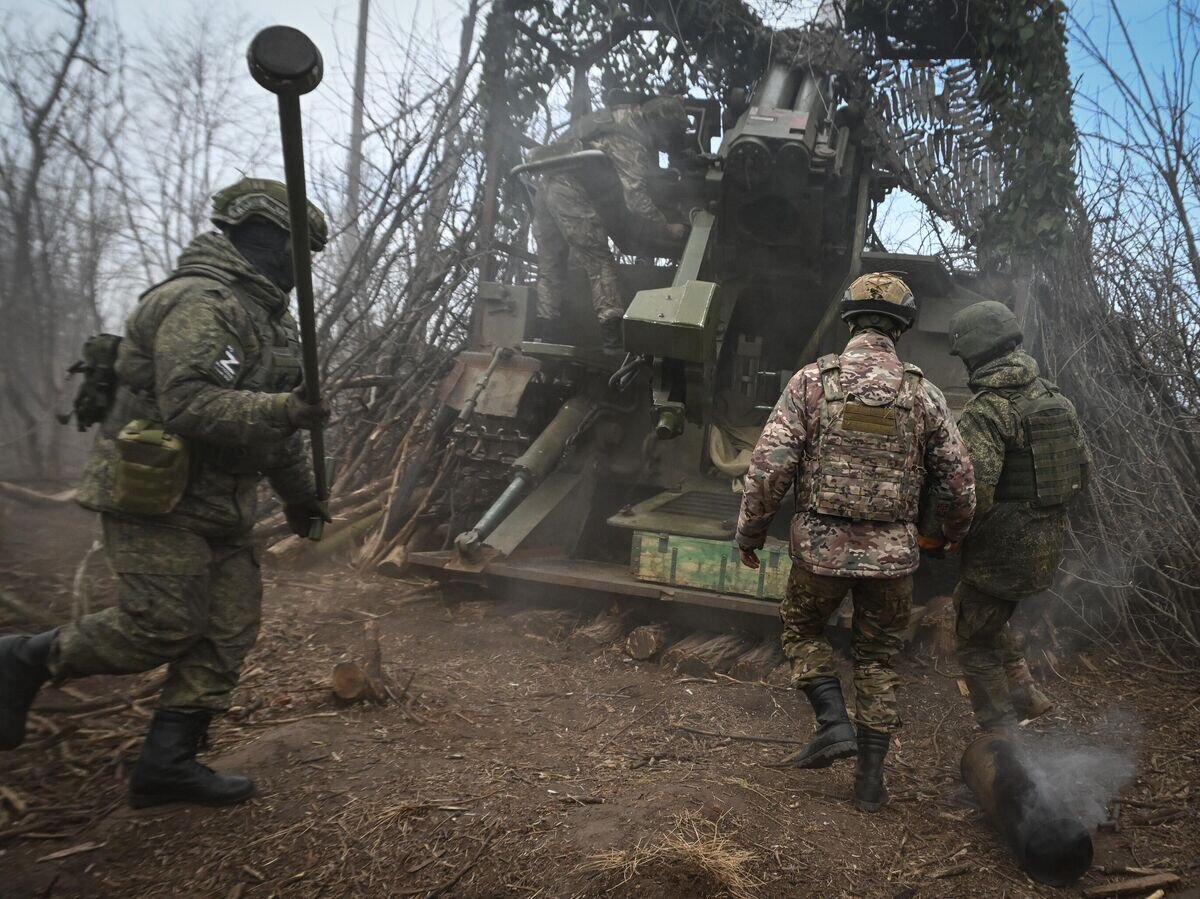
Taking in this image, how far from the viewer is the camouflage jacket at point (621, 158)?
235 inches

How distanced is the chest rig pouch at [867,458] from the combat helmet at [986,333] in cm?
73

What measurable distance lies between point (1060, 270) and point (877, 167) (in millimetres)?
1578

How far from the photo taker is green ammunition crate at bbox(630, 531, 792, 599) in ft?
16.0

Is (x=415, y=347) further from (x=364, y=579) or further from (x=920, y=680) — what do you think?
(x=920, y=680)

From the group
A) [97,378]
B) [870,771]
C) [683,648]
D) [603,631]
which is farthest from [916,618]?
[97,378]

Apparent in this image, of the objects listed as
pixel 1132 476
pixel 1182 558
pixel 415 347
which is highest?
pixel 415 347

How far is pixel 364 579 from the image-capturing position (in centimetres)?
621

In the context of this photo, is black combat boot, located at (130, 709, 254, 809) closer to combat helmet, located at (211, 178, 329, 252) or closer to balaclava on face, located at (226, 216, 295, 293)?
balaclava on face, located at (226, 216, 295, 293)

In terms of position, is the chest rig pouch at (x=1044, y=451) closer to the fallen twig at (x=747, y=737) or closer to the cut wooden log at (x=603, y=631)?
the fallen twig at (x=747, y=737)

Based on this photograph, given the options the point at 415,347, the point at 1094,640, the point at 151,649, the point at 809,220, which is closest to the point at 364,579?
the point at 415,347

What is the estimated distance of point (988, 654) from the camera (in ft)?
12.1

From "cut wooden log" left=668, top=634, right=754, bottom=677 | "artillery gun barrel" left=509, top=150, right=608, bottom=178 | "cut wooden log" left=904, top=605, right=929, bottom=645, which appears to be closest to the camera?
"cut wooden log" left=668, top=634, right=754, bottom=677

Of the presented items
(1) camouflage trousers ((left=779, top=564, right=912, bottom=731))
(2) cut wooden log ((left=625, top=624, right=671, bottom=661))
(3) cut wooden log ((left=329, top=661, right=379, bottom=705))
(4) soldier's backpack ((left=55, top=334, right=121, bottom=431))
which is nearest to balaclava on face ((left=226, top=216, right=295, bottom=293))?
(4) soldier's backpack ((left=55, top=334, right=121, bottom=431))

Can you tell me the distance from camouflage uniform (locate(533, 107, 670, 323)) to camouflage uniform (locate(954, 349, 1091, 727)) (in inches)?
113
